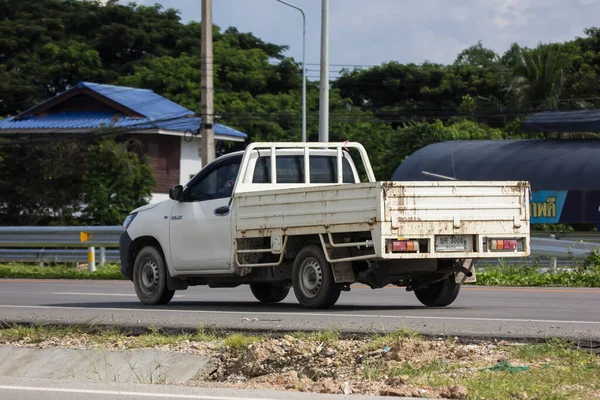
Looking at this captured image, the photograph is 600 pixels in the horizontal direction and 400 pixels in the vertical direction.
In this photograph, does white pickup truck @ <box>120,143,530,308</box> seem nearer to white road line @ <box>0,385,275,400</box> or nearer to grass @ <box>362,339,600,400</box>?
grass @ <box>362,339,600,400</box>

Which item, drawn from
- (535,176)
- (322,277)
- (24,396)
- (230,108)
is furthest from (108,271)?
(230,108)

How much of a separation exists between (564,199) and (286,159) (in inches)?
726

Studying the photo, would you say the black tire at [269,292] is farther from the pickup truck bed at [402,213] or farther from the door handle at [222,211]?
the pickup truck bed at [402,213]

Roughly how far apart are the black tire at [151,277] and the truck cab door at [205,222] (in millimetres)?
287

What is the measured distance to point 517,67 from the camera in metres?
52.8

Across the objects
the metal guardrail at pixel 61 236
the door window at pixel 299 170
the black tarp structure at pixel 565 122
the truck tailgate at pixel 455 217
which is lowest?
the metal guardrail at pixel 61 236

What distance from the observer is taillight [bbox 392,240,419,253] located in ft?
38.9

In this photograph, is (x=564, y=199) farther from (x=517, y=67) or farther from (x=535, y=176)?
(x=517, y=67)

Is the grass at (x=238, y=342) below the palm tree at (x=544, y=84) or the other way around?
below

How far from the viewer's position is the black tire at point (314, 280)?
41.0ft

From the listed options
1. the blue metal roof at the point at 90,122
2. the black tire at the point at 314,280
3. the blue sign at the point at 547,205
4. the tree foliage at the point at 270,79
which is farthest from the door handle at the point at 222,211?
the tree foliage at the point at 270,79

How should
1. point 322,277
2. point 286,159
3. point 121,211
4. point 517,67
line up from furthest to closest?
point 517,67, point 121,211, point 286,159, point 322,277

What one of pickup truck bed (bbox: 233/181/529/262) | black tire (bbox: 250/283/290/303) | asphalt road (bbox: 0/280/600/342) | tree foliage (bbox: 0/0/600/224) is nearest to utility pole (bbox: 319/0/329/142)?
asphalt road (bbox: 0/280/600/342)

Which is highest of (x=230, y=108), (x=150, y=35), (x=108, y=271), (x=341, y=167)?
(x=150, y=35)
